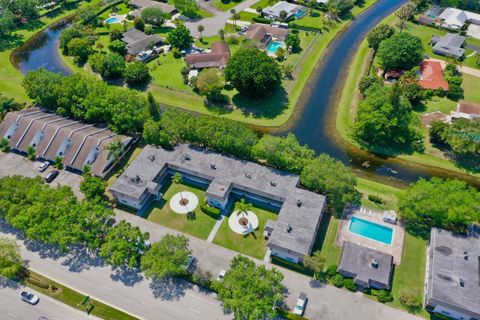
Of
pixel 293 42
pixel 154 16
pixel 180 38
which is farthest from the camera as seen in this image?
pixel 154 16

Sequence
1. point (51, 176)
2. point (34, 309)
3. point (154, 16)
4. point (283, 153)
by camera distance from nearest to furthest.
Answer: point (34, 309) < point (283, 153) < point (51, 176) < point (154, 16)

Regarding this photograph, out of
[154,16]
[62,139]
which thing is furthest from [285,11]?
[62,139]

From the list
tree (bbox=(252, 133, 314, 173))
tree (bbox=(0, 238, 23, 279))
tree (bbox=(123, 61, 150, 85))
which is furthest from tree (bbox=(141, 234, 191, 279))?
tree (bbox=(123, 61, 150, 85))

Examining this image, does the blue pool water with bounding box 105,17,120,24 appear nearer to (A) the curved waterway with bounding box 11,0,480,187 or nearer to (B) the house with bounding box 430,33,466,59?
(A) the curved waterway with bounding box 11,0,480,187

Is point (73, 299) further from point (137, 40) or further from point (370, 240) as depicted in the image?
point (137, 40)

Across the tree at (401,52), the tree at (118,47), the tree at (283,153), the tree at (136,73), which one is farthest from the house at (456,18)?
the tree at (118,47)

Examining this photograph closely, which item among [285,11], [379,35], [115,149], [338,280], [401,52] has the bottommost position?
[338,280]
